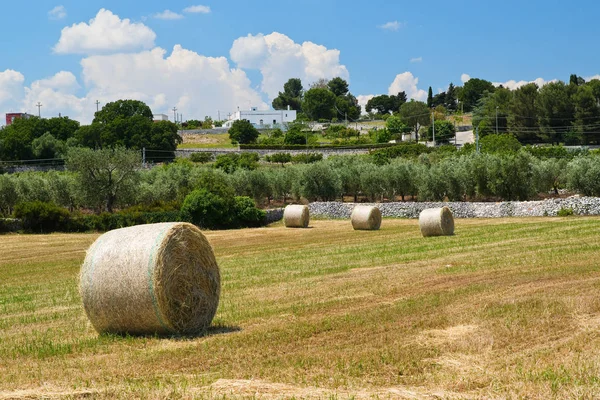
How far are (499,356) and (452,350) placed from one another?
73 cm

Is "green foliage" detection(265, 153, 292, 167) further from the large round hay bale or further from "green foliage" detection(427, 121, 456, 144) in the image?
the large round hay bale

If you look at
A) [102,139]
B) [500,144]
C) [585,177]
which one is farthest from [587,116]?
[102,139]

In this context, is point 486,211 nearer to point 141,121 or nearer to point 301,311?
point 301,311

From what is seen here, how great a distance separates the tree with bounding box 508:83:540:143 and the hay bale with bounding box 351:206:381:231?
99.3m

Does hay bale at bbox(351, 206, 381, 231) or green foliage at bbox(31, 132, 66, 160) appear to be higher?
green foliage at bbox(31, 132, 66, 160)

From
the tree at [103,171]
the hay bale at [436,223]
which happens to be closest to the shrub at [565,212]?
the hay bale at [436,223]

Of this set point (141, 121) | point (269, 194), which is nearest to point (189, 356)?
point (269, 194)

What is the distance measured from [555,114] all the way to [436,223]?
4326 inches

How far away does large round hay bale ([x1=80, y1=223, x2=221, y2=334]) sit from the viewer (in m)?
12.9

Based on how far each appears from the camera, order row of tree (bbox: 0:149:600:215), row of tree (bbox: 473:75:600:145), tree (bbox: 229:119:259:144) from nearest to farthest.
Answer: row of tree (bbox: 0:149:600:215) → row of tree (bbox: 473:75:600:145) → tree (bbox: 229:119:259:144)

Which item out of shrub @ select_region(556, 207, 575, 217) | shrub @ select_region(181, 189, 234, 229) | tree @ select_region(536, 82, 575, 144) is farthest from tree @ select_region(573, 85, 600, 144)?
shrub @ select_region(181, 189, 234, 229)

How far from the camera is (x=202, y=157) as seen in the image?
4781 inches

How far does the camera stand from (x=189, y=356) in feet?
36.9

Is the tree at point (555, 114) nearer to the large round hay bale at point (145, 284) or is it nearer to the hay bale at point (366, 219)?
the hay bale at point (366, 219)
